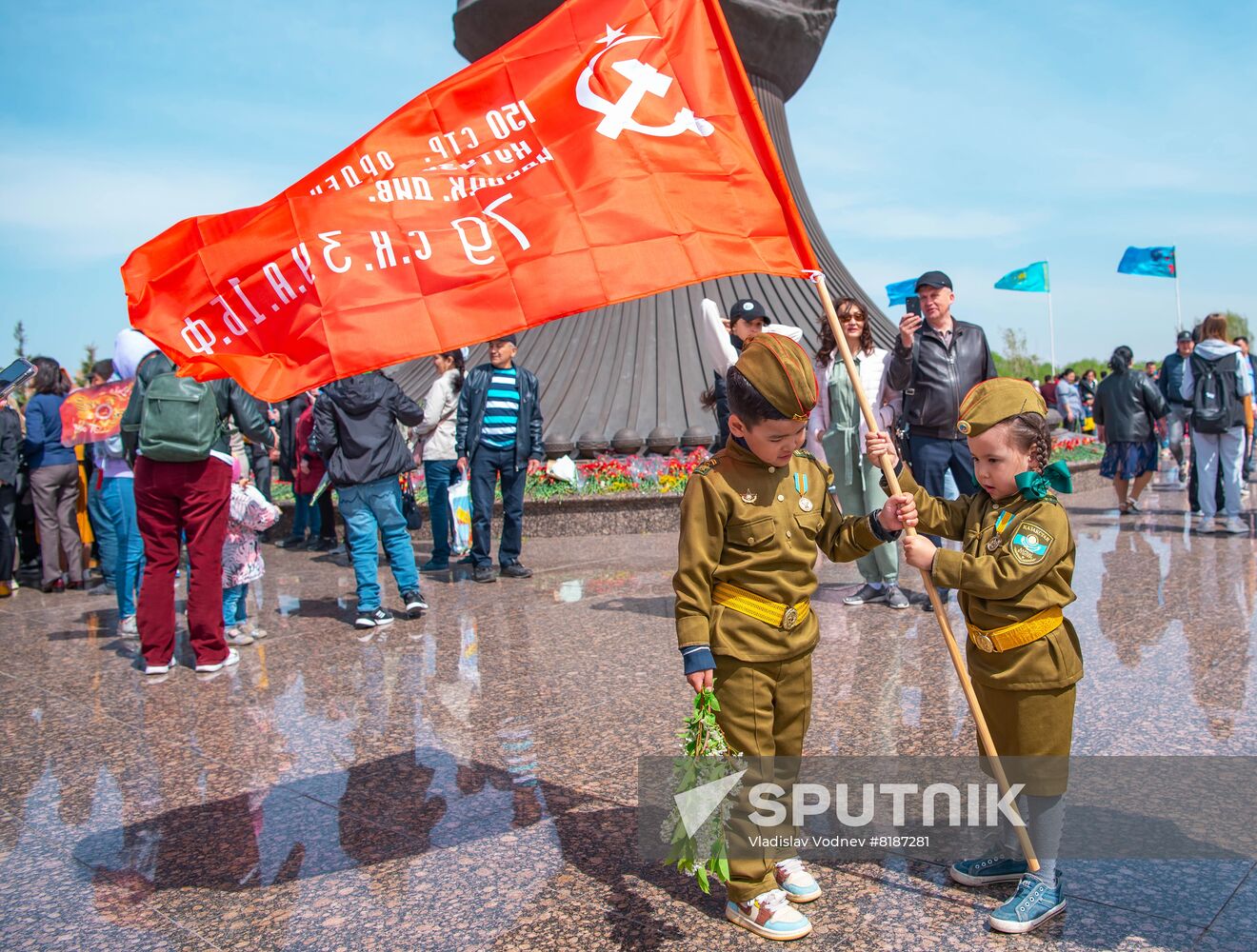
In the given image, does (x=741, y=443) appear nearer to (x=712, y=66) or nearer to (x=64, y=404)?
(x=712, y=66)

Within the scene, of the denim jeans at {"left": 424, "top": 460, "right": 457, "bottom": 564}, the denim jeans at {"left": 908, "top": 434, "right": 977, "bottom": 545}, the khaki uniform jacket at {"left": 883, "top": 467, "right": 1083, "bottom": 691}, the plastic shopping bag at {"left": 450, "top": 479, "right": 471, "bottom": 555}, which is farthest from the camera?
the denim jeans at {"left": 424, "top": 460, "right": 457, "bottom": 564}

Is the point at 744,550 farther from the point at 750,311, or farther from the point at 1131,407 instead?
the point at 1131,407

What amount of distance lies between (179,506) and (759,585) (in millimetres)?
3543

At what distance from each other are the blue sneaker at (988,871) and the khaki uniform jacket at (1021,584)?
469 millimetres

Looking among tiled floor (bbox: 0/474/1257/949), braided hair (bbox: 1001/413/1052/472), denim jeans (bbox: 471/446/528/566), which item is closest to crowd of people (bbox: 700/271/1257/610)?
tiled floor (bbox: 0/474/1257/949)

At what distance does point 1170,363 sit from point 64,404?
9035 mm

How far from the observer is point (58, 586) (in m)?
8.50

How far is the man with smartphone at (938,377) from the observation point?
533 cm

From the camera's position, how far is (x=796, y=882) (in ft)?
8.61

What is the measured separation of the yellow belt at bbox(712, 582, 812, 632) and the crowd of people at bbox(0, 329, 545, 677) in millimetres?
3259

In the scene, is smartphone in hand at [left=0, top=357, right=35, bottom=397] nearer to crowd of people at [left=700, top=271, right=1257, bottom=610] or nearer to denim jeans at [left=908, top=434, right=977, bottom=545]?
crowd of people at [left=700, top=271, right=1257, bottom=610]

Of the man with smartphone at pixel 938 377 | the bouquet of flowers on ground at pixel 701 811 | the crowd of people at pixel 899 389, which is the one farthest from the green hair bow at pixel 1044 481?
the man with smartphone at pixel 938 377

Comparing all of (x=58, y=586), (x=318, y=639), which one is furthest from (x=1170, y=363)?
(x=58, y=586)

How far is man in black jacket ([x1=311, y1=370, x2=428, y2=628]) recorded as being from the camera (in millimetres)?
6094
